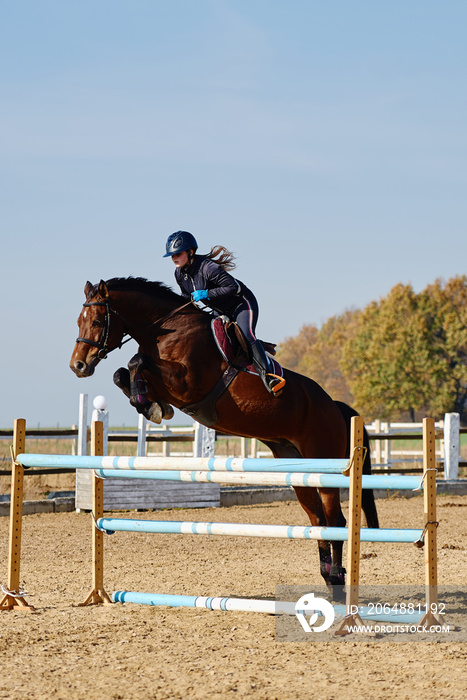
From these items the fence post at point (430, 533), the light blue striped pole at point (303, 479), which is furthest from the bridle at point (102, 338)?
the fence post at point (430, 533)

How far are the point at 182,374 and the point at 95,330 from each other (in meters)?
0.73

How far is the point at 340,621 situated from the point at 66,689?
6.30ft

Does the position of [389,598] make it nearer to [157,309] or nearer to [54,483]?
[157,309]

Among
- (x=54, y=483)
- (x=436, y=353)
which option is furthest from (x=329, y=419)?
(x=436, y=353)

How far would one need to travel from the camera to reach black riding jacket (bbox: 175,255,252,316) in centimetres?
571

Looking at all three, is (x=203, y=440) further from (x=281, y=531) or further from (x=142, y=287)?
(x=281, y=531)

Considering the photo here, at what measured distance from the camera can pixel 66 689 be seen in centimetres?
370

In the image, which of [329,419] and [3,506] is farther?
[3,506]

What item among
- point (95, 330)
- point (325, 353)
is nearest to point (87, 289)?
point (95, 330)

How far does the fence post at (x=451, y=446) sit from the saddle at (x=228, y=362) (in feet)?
36.8

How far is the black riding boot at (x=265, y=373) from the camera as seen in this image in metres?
5.64

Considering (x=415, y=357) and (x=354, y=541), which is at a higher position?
(x=415, y=357)

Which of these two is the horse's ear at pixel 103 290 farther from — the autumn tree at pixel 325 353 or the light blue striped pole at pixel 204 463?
the autumn tree at pixel 325 353

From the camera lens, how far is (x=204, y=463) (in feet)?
16.9
